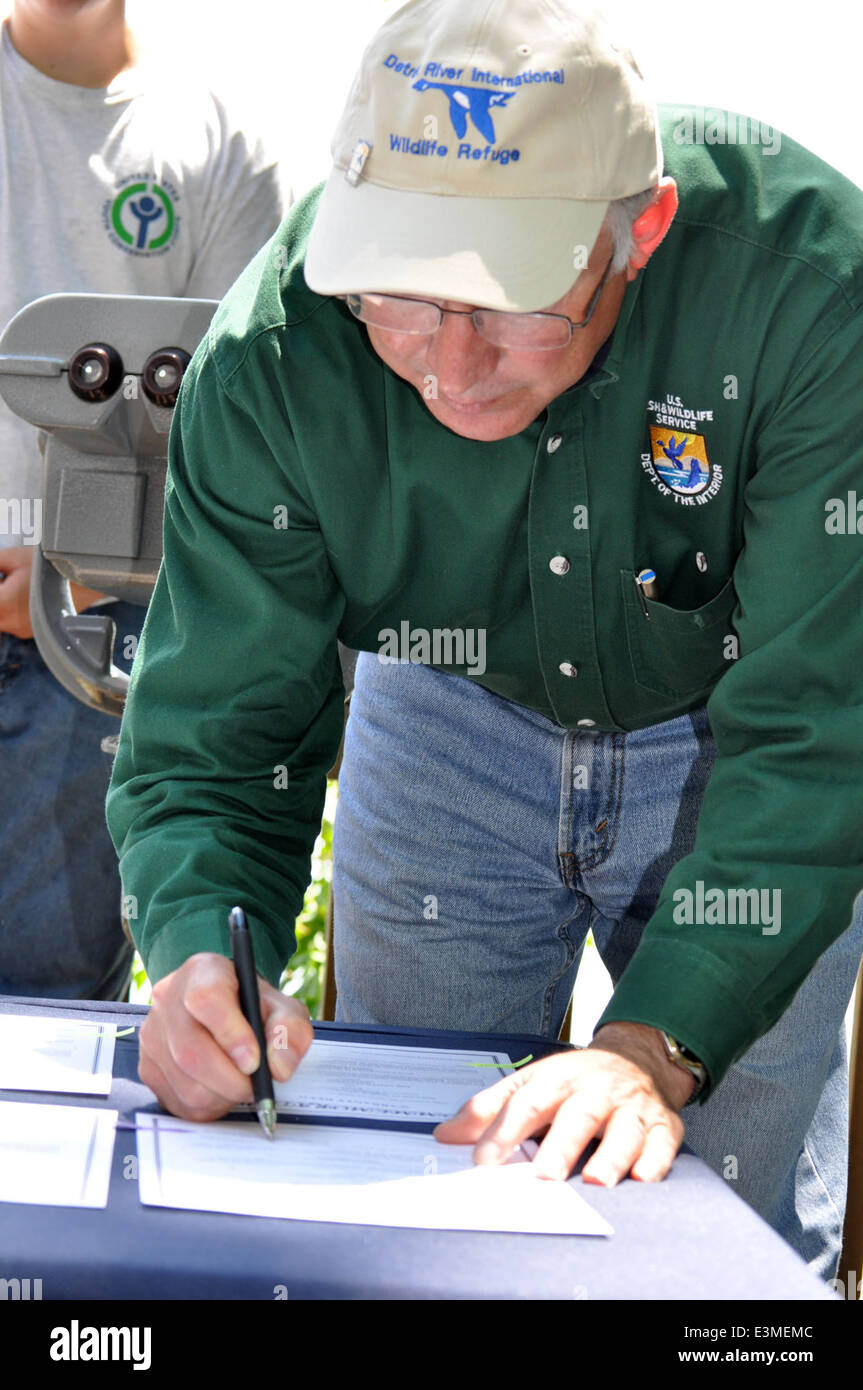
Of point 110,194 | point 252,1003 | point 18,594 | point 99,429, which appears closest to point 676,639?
point 252,1003

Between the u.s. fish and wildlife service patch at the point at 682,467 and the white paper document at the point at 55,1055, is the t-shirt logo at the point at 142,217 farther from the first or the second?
the white paper document at the point at 55,1055

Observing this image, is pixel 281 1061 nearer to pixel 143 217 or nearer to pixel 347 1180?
pixel 347 1180

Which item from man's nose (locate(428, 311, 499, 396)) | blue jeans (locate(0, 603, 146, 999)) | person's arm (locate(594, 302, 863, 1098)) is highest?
man's nose (locate(428, 311, 499, 396))

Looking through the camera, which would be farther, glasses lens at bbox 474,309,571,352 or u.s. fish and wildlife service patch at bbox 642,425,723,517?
u.s. fish and wildlife service patch at bbox 642,425,723,517

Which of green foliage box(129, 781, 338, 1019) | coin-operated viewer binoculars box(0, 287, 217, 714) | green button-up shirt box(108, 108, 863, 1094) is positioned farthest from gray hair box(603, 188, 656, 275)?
green foliage box(129, 781, 338, 1019)

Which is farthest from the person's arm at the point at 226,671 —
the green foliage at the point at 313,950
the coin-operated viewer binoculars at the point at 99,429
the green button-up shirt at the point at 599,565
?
the green foliage at the point at 313,950

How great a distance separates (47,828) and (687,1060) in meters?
1.39

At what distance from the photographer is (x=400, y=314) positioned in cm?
110

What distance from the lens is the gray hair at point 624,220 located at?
1.11 meters

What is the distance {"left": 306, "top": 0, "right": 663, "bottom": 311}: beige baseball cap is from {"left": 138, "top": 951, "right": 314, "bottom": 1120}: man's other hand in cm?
52

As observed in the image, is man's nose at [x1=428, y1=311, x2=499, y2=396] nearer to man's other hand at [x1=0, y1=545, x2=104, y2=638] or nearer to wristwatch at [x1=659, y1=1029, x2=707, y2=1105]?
wristwatch at [x1=659, y1=1029, x2=707, y2=1105]

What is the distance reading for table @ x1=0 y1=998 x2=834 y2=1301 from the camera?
80 cm

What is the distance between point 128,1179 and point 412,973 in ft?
2.20
